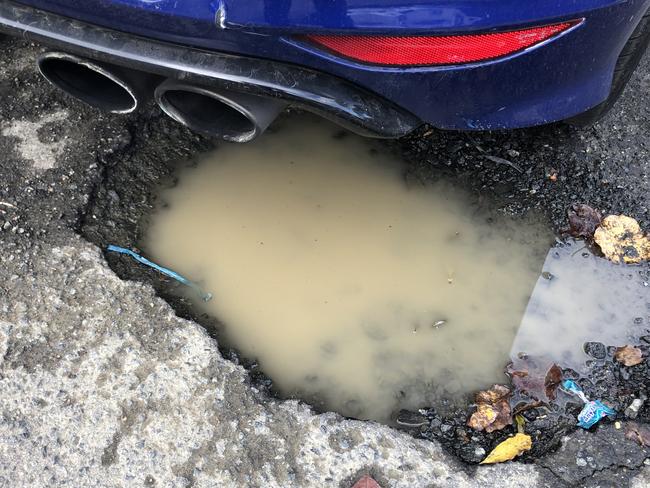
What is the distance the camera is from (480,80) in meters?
1.69

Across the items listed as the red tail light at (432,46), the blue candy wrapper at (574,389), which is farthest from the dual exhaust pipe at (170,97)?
the blue candy wrapper at (574,389)

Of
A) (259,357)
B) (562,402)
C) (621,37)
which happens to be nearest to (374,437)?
(259,357)

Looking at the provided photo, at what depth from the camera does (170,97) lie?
1.93 metres

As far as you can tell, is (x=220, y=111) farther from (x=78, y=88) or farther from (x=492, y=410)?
(x=492, y=410)

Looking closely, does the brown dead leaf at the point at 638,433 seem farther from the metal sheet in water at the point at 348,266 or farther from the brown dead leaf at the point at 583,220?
the brown dead leaf at the point at 583,220

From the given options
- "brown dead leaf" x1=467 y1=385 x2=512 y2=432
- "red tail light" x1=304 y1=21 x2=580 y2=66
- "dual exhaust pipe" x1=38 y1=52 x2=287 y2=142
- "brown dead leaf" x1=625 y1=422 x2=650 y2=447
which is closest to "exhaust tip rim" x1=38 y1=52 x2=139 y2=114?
"dual exhaust pipe" x1=38 y1=52 x2=287 y2=142

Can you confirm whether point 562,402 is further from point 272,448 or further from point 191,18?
point 191,18

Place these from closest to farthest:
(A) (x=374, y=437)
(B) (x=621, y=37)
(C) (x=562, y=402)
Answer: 1. (B) (x=621, y=37)
2. (A) (x=374, y=437)
3. (C) (x=562, y=402)

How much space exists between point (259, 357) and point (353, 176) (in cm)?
85

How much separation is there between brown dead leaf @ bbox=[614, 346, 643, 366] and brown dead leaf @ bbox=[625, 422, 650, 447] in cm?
24

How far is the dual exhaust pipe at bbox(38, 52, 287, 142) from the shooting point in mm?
1769

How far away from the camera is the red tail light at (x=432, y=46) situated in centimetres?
156

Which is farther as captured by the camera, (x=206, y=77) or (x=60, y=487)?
(x=60, y=487)

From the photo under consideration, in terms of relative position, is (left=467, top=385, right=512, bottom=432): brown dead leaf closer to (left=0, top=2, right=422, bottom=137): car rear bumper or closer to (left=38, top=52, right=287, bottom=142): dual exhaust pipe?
(left=0, top=2, right=422, bottom=137): car rear bumper
